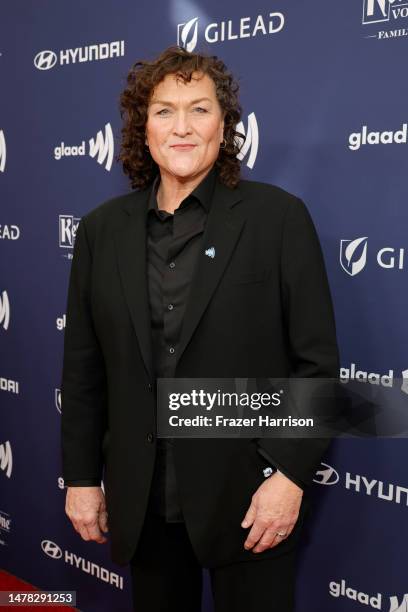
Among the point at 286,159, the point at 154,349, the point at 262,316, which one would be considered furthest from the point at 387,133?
the point at 154,349

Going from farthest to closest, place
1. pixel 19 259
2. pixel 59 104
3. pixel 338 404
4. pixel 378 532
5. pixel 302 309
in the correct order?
1. pixel 19 259
2. pixel 59 104
3. pixel 378 532
4. pixel 338 404
5. pixel 302 309

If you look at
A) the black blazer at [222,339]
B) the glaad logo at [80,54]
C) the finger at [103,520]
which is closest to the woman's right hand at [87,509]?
the finger at [103,520]

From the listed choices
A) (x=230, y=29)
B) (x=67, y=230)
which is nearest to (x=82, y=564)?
(x=67, y=230)

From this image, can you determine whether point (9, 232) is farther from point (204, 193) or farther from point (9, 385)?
point (204, 193)

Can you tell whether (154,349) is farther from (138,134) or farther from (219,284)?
(138,134)

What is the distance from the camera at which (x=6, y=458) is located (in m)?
2.90

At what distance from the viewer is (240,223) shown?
1.51m

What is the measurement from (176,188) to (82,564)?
175 centimetres

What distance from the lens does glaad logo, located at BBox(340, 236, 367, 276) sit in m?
1.82

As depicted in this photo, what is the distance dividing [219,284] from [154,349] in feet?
0.71

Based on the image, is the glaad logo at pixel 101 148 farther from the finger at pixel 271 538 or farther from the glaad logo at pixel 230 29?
the finger at pixel 271 538

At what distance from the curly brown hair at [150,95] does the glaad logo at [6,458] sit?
1.60 meters

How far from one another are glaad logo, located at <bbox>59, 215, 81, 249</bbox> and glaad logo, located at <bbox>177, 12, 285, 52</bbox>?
2.52 ft

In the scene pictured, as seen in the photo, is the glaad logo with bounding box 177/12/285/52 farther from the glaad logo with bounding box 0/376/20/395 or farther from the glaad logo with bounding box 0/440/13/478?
the glaad logo with bounding box 0/440/13/478
